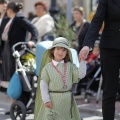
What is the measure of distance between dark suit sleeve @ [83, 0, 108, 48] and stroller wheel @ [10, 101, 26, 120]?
2.14 m

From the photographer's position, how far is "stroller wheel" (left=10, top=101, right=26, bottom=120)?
7.41 meters

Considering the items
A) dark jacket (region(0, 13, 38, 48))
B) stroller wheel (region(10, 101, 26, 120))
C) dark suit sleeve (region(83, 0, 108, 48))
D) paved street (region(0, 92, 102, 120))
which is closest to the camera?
dark suit sleeve (region(83, 0, 108, 48))

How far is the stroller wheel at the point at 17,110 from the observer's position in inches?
292

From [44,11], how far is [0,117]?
316cm

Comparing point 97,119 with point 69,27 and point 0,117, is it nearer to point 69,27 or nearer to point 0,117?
point 0,117

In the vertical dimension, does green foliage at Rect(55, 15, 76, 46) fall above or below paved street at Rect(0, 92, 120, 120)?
above

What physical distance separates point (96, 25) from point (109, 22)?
177mm

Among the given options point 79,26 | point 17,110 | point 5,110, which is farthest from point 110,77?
point 79,26

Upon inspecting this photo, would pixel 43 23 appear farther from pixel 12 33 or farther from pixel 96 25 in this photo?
pixel 96 25

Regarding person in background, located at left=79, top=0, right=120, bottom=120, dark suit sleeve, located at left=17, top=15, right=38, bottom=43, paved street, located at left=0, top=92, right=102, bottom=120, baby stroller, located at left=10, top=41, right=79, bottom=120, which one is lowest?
paved street, located at left=0, top=92, right=102, bottom=120

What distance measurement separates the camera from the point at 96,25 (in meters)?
5.65

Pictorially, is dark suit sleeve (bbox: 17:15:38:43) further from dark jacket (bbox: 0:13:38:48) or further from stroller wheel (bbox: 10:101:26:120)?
stroller wheel (bbox: 10:101:26:120)

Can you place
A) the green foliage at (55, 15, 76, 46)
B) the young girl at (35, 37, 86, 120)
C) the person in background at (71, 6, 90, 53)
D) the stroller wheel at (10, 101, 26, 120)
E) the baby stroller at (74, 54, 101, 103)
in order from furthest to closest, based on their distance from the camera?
the green foliage at (55, 15, 76, 46)
the person in background at (71, 6, 90, 53)
the baby stroller at (74, 54, 101, 103)
the stroller wheel at (10, 101, 26, 120)
the young girl at (35, 37, 86, 120)

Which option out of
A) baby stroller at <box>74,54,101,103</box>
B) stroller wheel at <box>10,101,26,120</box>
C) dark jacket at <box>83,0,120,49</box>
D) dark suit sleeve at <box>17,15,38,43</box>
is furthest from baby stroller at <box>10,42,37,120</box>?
baby stroller at <box>74,54,101,103</box>
